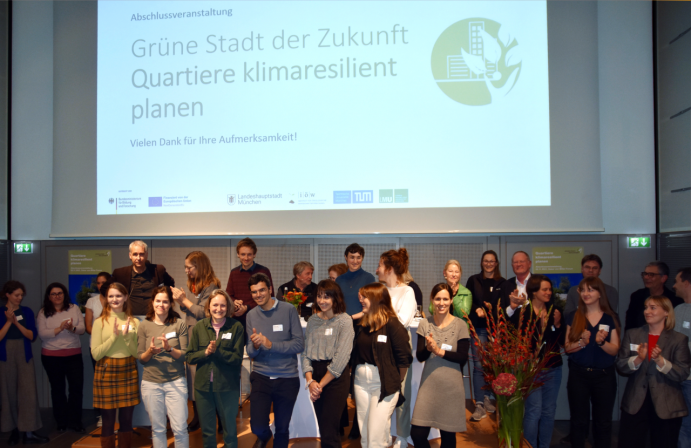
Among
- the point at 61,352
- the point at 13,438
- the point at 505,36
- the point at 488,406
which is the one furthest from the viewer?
the point at 505,36

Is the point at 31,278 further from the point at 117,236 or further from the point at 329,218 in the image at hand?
the point at 329,218

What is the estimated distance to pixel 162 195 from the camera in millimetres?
4992

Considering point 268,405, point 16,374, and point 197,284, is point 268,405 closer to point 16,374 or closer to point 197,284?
point 197,284

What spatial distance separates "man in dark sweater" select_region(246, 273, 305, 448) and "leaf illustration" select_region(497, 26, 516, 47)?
11.3 ft

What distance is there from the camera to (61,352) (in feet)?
14.6

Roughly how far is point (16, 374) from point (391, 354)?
363cm

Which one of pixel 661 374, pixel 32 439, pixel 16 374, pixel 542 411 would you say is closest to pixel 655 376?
pixel 661 374

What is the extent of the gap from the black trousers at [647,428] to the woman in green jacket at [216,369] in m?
2.93

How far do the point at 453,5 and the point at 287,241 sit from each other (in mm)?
3112

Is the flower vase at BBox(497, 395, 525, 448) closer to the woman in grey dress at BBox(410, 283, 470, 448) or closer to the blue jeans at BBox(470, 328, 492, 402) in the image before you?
the woman in grey dress at BBox(410, 283, 470, 448)

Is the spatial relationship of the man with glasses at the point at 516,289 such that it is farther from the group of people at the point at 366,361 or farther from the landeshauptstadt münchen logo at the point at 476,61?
the landeshauptstadt münchen logo at the point at 476,61

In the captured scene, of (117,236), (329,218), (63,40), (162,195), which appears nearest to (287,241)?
(329,218)

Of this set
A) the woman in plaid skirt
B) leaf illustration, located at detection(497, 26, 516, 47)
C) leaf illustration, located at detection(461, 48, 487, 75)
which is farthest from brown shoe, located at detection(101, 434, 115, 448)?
leaf illustration, located at detection(497, 26, 516, 47)

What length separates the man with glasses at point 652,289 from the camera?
163 inches
